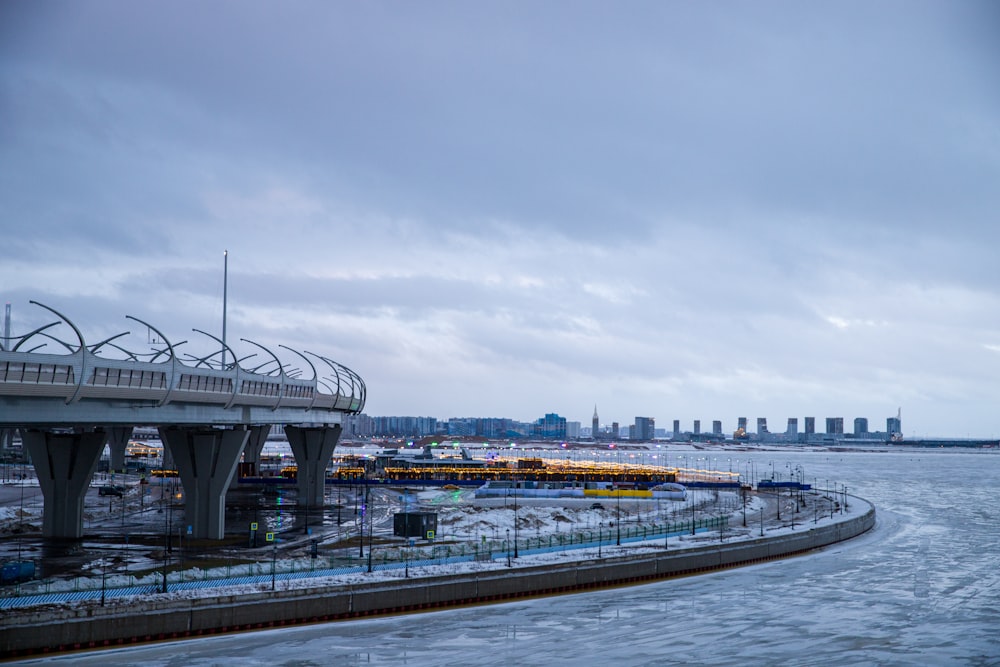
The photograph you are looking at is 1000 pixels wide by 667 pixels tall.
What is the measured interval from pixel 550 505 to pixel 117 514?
46.0 metres

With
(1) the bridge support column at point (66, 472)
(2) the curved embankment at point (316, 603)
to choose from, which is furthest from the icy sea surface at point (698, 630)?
(1) the bridge support column at point (66, 472)

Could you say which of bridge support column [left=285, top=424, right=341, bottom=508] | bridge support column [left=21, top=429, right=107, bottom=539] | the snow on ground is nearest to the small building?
the snow on ground

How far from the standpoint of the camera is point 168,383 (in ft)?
170

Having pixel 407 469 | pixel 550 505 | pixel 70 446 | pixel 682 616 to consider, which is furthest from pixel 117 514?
pixel 407 469

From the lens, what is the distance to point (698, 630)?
40.9 m

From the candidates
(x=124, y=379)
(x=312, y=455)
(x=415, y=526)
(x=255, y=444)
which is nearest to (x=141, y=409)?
(x=124, y=379)

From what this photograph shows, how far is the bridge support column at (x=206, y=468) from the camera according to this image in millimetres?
63375

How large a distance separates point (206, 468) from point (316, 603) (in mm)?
Result: 25962

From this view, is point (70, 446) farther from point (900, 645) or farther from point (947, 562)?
point (947, 562)

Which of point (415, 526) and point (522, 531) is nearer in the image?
point (415, 526)

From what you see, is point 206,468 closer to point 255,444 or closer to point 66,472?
point 66,472

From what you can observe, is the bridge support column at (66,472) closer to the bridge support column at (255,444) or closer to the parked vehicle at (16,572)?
the parked vehicle at (16,572)

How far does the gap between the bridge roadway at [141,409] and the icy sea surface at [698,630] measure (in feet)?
48.8

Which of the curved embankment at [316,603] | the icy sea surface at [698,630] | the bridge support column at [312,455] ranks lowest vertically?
the icy sea surface at [698,630]
